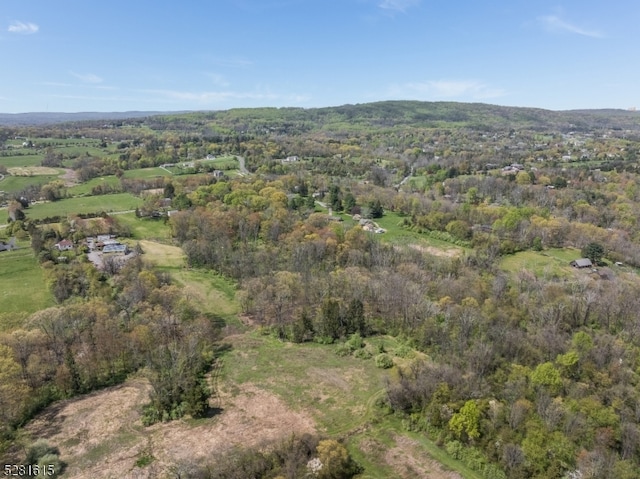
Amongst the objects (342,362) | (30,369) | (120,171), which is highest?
(120,171)

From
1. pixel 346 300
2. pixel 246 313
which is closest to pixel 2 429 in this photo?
pixel 246 313

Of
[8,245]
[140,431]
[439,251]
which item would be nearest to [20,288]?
[8,245]

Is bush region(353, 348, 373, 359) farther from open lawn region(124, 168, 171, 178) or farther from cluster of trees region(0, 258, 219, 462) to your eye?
open lawn region(124, 168, 171, 178)

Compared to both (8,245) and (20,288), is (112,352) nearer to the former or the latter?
(20,288)

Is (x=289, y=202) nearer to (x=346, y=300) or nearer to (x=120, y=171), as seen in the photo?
(x=346, y=300)

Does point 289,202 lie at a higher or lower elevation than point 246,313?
higher

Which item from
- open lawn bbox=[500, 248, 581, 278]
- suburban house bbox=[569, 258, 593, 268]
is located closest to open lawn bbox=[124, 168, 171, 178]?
open lawn bbox=[500, 248, 581, 278]

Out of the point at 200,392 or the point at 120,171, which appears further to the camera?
the point at 120,171

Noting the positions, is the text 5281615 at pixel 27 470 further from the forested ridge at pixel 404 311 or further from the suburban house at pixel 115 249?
the suburban house at pixel 115 249
